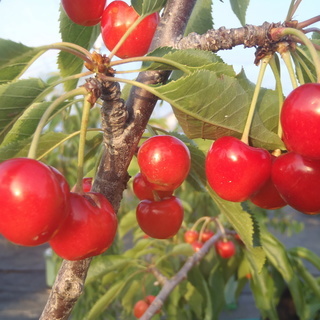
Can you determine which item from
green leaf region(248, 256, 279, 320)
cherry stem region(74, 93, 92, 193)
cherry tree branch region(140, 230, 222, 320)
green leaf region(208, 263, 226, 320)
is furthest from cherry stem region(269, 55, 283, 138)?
green leaf region(208, 263, 226, 320)

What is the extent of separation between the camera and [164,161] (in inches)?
23.1

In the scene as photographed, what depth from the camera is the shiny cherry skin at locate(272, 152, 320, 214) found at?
543mm

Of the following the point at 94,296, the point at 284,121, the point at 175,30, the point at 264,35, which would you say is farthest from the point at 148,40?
the point at 94,296

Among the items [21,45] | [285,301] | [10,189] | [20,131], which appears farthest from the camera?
[285,301]

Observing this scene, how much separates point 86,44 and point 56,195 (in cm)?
47

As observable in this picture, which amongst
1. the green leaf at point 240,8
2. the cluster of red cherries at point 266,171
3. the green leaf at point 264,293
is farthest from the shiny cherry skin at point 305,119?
the green leaf at point 264,293

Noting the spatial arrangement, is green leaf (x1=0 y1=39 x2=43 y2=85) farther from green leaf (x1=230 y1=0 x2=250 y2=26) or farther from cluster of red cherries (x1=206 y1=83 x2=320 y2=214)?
green leaf (x1=230 y1=0 x2=250 y2=26)

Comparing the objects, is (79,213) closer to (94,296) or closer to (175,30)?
(175,30)

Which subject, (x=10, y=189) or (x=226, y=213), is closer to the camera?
(x=10, y=189)

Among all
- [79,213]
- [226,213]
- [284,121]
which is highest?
[284,121]

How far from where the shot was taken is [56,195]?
0.45 m

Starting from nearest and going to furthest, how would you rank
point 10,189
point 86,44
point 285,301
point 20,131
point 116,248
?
point 10,189, point 20,131, point 86,44, point 285,301, point 116,248

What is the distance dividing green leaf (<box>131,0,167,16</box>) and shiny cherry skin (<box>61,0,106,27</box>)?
6cm

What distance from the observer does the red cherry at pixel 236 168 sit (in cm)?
55
